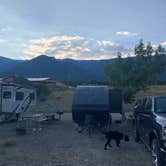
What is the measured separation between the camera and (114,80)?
2256cm

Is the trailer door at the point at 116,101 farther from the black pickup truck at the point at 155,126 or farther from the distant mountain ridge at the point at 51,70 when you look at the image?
the distant mountain ridge at the point at 51,70

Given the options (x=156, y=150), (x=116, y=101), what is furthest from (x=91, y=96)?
(x=156, y=150)

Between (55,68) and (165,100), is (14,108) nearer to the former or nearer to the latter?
(165,100)

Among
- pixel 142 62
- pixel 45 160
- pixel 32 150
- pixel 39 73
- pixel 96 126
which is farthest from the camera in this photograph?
pixel 39 73

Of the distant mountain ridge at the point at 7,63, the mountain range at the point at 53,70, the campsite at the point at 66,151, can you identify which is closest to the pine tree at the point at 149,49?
the campsite at the point at 66,151

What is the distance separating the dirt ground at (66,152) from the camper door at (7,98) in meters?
6.12

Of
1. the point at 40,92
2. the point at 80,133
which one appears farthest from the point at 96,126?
the point at 40,92

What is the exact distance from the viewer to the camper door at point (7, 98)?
21.3 meters

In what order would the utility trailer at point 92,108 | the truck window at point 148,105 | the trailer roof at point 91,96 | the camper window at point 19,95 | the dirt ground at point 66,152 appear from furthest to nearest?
the camper window at point 19,95
the trailer roof at point 91,96
the utility trailer at point 92,108
the truck window at point 148,105
the dirt ground at point 66,152

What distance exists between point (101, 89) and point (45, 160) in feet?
28.7

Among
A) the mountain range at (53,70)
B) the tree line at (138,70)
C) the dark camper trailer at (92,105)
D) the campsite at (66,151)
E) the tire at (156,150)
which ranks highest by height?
the mountain range at (53,70)

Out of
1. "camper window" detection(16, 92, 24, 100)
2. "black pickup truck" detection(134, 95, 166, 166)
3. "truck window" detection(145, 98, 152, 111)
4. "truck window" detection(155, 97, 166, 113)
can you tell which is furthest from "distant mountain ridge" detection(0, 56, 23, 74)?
"truck window" detection(155, 97, 166, 113)

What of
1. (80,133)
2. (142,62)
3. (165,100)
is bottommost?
(80,133)

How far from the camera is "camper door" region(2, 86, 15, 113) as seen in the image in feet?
70.0
